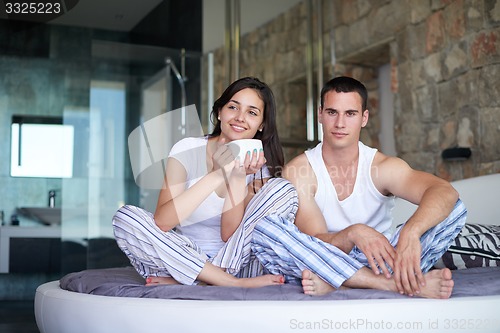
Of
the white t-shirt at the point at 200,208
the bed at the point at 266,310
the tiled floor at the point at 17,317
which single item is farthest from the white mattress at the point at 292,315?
the tiled floor at the point at 17,317

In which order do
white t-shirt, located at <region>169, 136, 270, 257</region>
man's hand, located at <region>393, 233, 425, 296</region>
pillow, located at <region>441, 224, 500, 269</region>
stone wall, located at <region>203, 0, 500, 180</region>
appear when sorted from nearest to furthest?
man's hand, located at <region>393, 233, 425, 296</region>, white t-shirt, located at <region>169, 136, 270, 257</region>, pillow, located at <region>441, 224, 500, 269</region>, stone wall, located at <region>203, 0, 500, 180</region>

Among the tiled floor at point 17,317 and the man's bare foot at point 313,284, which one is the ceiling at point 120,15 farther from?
the man's bare foot at point 313,284

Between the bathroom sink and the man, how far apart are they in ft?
7.22

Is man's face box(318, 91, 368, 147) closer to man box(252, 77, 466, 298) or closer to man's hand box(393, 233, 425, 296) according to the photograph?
man box(252, 77, 466, 298)

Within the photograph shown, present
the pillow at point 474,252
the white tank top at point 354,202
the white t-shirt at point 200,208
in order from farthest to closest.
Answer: the pillow at point 474,252, the white tank top at point 354,202, the white t-shirt at point 200,208

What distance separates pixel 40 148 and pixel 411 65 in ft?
7.67

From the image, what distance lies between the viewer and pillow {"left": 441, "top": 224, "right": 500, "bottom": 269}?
8.51ft

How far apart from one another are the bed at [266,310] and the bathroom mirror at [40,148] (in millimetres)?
2185

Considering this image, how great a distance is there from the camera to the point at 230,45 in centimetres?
472

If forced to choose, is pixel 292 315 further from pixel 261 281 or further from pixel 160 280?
pixel 160 280

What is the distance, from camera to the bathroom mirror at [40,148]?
418 centimetres

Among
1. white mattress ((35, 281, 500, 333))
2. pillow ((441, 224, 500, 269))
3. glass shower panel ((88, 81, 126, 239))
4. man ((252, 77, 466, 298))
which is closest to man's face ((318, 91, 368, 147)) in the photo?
man ((252, 77, 466, 298))

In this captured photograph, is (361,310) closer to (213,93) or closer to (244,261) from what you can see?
(244,261)

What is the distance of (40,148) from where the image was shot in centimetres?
422
